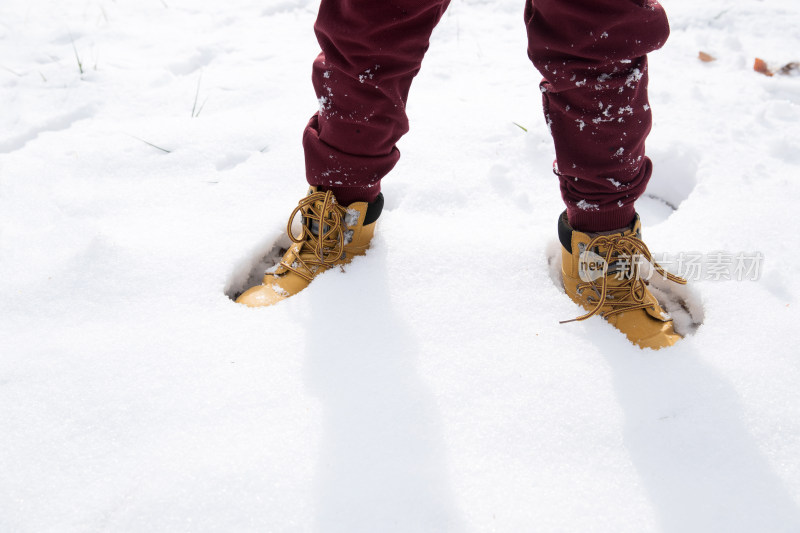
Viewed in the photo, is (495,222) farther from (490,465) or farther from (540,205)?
(490,465)

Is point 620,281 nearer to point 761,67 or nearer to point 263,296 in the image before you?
point 263,296

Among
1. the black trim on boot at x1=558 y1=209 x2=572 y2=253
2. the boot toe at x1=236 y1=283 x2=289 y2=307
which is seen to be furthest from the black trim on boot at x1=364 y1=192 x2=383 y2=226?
the black trim on boot at x1=558 y1=209 x2=572 y2=253

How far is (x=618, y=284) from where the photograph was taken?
113 cm

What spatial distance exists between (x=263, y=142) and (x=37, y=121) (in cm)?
76

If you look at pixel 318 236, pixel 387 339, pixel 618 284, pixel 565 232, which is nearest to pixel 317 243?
pixel 318 236

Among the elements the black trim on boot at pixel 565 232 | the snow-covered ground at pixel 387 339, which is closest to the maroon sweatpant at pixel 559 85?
the black trim on boot at pixel 565 232

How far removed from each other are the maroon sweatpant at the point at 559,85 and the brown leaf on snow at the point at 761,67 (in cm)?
121

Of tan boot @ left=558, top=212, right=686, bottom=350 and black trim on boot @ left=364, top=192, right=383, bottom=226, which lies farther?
black trim on boot @ left=364, top=192, right=383, bottom=226

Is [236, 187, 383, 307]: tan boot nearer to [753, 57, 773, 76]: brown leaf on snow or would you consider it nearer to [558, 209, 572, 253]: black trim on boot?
[558, 209, 572, 253]: black trim on boot

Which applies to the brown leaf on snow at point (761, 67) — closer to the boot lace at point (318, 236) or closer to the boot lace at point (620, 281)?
the boot lace at point (620, 281)

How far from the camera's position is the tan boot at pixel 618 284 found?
1093 millimetres

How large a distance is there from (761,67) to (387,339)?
5.81ft

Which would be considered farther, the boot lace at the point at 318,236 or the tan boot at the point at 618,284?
the boot lace at the point at 318,236

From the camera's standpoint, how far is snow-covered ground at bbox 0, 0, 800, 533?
2.77 ft
